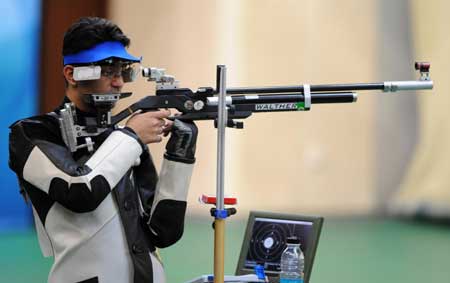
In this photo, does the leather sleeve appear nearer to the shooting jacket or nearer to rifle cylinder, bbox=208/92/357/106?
the shooting jacket

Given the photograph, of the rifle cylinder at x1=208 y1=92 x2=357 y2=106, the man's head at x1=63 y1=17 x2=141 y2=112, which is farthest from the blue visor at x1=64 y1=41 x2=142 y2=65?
the rifle cylinder at x1=208 y1=92 x2=357 y2=106

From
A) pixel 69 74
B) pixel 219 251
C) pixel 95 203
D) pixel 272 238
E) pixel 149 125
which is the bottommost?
pixel 272 238

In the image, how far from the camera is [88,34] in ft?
5.90

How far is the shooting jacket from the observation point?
1.64m

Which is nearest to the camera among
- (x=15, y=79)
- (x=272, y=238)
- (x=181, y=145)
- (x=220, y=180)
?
(x=220, y=180)

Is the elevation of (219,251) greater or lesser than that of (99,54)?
lesser

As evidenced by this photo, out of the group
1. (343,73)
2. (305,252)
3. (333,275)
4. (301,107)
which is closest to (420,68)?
(301,107)

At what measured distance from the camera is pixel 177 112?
186cm

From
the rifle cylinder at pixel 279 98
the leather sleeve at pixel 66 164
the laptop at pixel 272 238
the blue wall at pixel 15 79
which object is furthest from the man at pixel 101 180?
the blue wall at pixel 15 79

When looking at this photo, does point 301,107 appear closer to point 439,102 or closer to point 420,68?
point 420,68

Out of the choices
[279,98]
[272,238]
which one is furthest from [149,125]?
[272,238]

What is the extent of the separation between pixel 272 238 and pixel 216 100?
52 centimetres

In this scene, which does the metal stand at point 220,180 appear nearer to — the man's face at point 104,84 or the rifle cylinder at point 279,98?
the rifle cylinder at point 279,98

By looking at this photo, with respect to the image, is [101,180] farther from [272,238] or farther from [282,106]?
[272,238]
